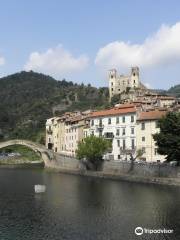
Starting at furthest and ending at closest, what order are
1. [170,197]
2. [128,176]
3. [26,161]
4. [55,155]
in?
[26,161], [55,155], [128,176], [170,197]

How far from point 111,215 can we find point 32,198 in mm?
18075

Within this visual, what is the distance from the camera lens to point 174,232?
44281 mm

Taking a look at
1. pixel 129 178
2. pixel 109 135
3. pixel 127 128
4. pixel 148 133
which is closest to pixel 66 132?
pixel 109 135

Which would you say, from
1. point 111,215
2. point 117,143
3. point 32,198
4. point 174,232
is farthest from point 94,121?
point 174,232

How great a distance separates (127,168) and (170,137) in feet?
49.3

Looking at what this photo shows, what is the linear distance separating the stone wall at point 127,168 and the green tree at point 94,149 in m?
2.33

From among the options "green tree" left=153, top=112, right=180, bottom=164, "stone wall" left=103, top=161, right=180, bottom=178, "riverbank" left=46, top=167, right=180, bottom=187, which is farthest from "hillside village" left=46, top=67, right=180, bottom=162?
"green tree" left=153, top=112, right=180, bottom=164

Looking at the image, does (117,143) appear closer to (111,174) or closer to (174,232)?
(111,174)

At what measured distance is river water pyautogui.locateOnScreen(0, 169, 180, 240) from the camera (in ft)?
147

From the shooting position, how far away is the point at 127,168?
90.6 meters

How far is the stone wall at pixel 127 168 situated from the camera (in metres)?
80.4

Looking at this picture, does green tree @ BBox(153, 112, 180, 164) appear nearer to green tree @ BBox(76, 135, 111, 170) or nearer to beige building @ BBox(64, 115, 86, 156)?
green tree @ BBox(76, 135, 111, 170)

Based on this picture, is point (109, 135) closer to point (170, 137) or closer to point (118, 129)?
point (118, 129)

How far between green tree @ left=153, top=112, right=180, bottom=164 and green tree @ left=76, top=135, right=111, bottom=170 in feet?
65.1
